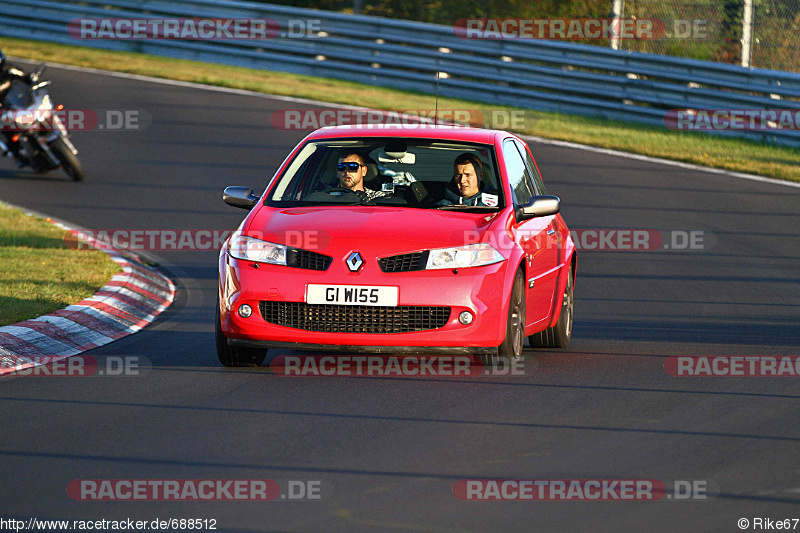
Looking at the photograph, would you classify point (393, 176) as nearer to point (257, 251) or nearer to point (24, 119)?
point (257, 251)

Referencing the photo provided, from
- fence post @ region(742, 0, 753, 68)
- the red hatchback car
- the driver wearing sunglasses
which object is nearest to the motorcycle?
the driver wearing sunglasses

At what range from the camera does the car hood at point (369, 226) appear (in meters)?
8.45

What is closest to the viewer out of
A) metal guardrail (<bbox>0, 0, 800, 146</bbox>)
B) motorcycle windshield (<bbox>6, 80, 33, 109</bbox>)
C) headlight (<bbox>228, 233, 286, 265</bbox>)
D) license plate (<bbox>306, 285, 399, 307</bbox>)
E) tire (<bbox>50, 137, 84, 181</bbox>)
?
license plate (<bbox>306, 285, 399, 307</bbox>)

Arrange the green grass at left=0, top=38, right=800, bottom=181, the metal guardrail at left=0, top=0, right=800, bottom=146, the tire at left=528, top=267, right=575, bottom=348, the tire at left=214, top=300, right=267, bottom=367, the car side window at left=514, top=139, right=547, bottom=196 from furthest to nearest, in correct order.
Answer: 1. the metal guardrail at left=0, top=0, right=800, bottom=146
2. the green grass at left=0, top=38, right=800, bottom=181
3. the car side window at left=514, top=139, right=547, bottom=196
4. the tire at left=528, top=267, right=575, bottom=348
5. the tire at left=214, top=300, right=267, bottom=367

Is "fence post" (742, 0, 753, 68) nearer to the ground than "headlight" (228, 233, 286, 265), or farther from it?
farther from it

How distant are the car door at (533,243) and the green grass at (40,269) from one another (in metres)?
3.68

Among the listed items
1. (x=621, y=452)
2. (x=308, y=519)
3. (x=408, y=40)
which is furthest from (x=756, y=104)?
→ (x=308, y=519)

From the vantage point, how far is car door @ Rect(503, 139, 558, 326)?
9078 millimetres

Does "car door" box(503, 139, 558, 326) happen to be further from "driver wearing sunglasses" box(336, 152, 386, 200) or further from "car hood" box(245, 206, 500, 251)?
"driver wearing sunglasses" box(336, 152, 386, 200)

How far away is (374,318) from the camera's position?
8.32 metres

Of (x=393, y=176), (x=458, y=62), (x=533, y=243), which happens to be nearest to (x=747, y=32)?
(x=458, y=62)

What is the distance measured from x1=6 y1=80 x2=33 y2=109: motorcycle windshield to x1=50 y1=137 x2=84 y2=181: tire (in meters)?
0.65

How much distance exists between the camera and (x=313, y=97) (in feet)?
80.5

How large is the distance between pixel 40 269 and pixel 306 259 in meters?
4.72
